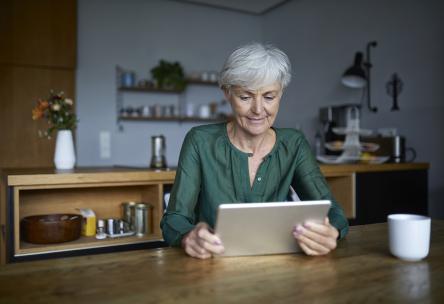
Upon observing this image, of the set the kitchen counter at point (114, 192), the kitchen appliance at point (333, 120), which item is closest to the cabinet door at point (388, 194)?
the kitchen counter at point (114, 192)

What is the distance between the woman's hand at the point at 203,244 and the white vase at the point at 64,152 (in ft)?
4.89

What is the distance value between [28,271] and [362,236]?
820 mm

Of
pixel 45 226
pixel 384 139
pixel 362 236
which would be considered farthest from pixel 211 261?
pixel 384 139

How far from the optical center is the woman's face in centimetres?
129

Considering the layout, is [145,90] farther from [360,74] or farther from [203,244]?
[203,244]

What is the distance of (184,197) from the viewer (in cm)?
125

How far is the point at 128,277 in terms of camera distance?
31.0 inches

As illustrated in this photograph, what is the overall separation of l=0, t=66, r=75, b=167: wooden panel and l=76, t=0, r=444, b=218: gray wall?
0.37 meters

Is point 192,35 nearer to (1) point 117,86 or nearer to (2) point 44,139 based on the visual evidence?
(1) point 117,86

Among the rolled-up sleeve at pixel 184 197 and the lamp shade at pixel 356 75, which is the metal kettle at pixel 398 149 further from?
the rolled-up sleeve at pixel 184 197

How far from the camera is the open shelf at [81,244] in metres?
1.81

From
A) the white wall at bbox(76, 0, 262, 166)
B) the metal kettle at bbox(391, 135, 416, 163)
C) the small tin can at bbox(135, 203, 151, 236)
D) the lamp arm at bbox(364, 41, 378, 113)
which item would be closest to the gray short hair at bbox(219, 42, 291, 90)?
the small tin can at bbox(135, 203, 151, 236)

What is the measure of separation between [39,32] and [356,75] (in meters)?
2.81

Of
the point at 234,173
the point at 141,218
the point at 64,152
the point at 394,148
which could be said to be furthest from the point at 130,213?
the point at 394,148
